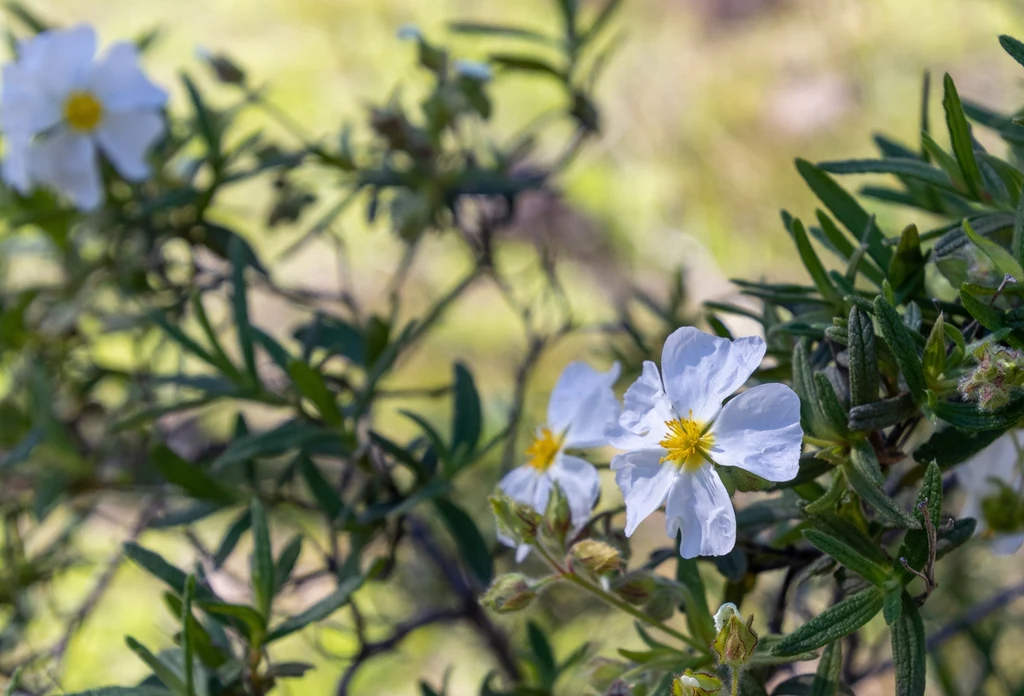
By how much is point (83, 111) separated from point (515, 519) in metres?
0.69

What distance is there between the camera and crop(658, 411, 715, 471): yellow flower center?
1.74 ft

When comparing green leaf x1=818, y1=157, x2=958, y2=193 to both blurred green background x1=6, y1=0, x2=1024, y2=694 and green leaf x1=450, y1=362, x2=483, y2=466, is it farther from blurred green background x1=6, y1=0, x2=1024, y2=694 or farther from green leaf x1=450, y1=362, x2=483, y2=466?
blurred green background x1=6, y1=0, x2=1024, y2=694

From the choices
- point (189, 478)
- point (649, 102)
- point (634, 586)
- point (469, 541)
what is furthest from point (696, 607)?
point (649, 102)

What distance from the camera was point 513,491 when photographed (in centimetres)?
68

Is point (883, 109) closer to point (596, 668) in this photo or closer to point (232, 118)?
point (232, 118)

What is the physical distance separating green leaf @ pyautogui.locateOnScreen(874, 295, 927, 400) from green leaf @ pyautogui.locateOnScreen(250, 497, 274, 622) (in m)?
0.44

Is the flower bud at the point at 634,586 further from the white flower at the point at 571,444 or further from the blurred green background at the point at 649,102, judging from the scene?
the blurred green background at the point at 649,102

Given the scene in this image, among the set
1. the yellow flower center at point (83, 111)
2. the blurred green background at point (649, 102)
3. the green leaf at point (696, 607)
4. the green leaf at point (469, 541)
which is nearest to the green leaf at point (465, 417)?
the green leaf at point (469, 541)

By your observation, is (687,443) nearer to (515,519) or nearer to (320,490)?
(515,519)

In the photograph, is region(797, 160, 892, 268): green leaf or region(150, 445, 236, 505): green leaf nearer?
region(797, 160, 892, 268): green leaf

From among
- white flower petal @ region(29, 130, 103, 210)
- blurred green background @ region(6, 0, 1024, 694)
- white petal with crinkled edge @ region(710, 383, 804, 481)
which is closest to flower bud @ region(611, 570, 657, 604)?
white petal with crinkled edge @ region(710, 383, 804, 481)

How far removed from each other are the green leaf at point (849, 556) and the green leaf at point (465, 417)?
35 cm

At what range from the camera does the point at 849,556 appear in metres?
0.50

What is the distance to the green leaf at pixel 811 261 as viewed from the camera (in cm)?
58
